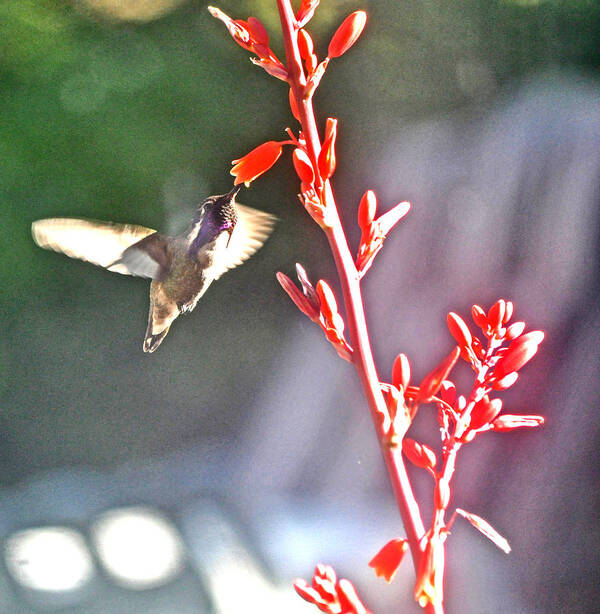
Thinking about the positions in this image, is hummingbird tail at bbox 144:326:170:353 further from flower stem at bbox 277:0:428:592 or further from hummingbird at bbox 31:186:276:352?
flower stem at bbox 277:0:428:592

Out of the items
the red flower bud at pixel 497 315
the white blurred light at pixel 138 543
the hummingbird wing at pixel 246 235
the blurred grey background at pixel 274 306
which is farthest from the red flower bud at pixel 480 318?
the white blurred light at pixel 138 543

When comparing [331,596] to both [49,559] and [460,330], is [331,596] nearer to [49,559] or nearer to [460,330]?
[460,330]

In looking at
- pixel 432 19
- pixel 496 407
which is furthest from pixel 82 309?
pixel 496 407

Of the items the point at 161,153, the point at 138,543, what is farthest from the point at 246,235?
the point at 138,543

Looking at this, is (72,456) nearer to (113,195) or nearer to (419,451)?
(113,195)

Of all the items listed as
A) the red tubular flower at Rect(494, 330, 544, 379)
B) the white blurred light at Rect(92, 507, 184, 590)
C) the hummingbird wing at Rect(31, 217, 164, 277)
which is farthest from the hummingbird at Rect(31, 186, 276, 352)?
the white blurred light at Rect(92, 507, 184, 590)

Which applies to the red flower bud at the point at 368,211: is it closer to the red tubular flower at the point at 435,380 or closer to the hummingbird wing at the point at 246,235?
the red tubular flower at the point at 435,380
